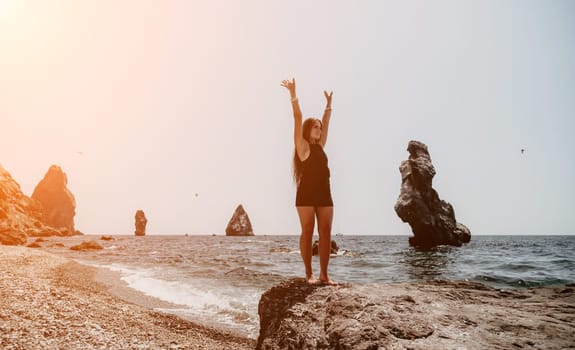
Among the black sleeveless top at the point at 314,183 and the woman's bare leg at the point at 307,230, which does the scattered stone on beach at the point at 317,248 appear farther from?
the black sleeveless top at the point at 314,183

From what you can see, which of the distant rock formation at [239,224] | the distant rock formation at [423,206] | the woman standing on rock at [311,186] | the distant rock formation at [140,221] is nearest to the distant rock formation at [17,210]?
the distant rock formation at [140,221]

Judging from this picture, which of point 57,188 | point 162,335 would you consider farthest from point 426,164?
point 57,188

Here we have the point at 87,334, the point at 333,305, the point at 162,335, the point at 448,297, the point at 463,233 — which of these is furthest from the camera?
the point at 463,233

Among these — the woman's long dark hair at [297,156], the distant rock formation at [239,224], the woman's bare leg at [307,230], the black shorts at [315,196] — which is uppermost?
the woman's long dark hair at [297,156]

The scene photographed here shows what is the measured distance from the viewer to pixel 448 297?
530 cm

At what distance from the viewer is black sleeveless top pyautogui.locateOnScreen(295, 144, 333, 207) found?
18.6 feet

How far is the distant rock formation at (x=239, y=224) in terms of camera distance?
166m

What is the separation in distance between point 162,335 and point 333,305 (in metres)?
4.55

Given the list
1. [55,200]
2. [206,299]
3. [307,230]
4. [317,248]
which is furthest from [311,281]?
[55,200]

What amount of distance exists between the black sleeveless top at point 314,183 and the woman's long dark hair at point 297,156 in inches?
5.2

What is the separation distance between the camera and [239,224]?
16562 centimetres

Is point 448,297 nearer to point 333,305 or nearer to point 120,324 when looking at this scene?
point 333,305

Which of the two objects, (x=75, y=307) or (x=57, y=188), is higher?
(x=57, y=188)

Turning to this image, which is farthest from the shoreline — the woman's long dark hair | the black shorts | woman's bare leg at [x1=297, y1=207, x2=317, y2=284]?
the woman's long dark hair
